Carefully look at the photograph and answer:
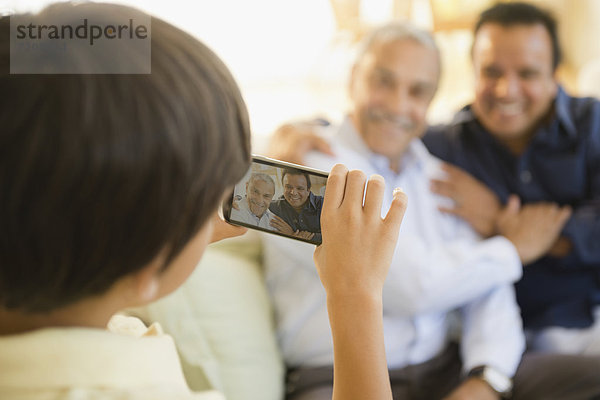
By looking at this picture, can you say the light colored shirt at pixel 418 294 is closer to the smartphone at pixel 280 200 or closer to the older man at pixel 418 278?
the older man at pixel 418 278

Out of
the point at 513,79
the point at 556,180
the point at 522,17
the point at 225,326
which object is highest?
the point at 522,17

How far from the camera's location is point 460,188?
1.30 metres

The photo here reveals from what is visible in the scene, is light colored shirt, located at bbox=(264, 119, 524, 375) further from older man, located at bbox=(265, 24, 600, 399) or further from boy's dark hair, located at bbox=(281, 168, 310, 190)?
boy's dark hair, located at bbox=(281, 168, 310, 190)

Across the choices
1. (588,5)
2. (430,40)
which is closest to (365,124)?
(430,40)

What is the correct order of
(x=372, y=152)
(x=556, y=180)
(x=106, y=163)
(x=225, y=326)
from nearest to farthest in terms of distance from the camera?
(x=106, y=163), (x=225, y=326), (x=372, y=152), (x=556, y=180)

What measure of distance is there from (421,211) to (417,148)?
0.56 ft

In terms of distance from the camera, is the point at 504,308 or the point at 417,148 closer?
the point at 504,308

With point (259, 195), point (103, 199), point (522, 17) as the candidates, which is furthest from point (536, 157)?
point (103, 199)

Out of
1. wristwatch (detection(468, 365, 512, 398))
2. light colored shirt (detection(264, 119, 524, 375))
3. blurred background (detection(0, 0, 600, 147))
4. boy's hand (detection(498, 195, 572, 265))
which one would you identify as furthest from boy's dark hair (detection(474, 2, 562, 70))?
blurred background (detection(0, 0, 600, 147))

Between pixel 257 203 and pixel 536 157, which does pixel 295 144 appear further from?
pixel 536 157

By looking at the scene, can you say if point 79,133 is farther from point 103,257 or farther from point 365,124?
point 365,124

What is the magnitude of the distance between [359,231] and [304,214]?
0.28 feet

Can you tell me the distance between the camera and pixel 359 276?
0.57m

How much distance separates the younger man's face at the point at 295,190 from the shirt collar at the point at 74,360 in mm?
231
